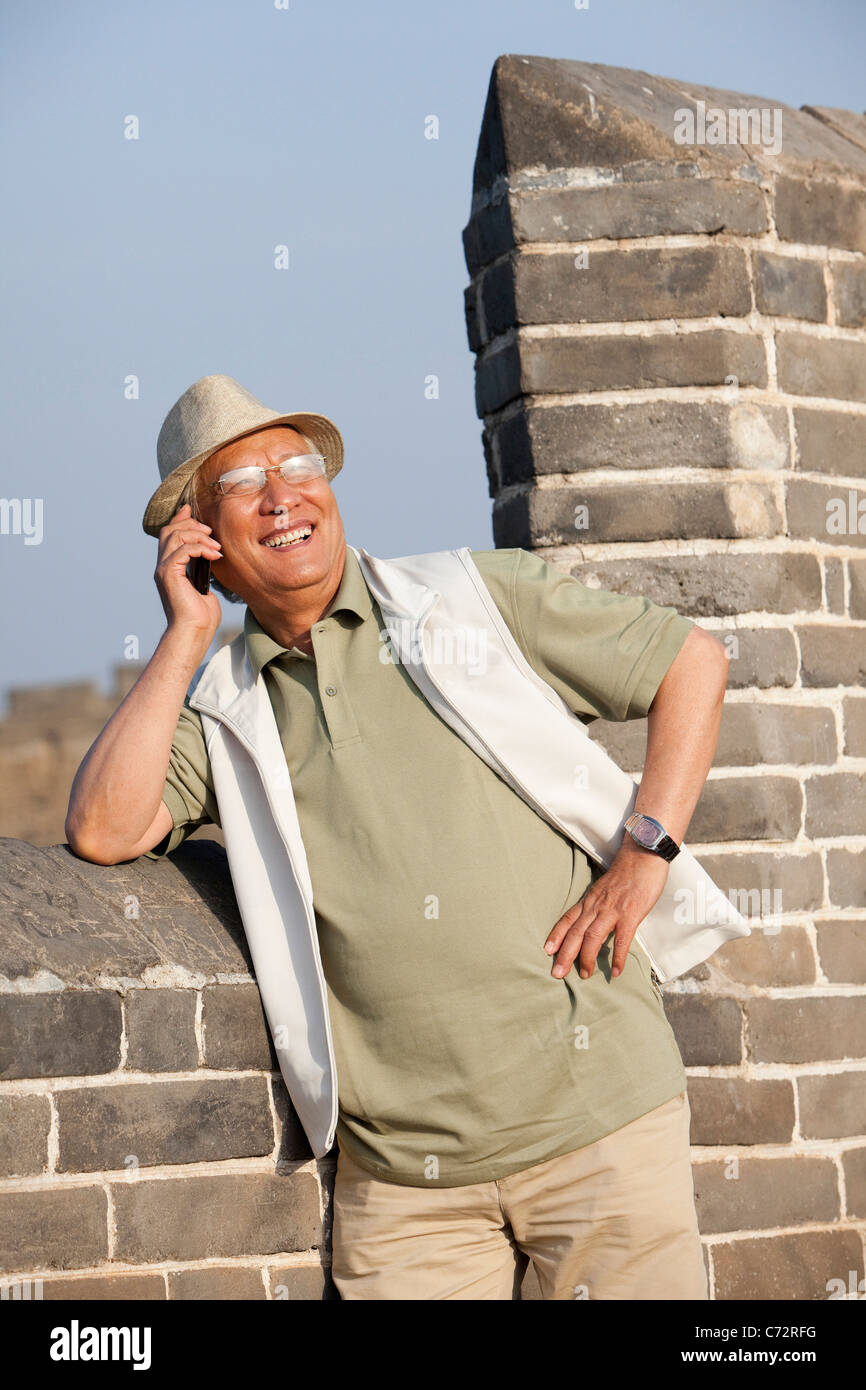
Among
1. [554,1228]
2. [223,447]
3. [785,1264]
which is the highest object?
[223,447]

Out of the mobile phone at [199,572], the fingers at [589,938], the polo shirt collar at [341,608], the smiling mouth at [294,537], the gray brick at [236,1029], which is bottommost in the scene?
the gray brick at [236,1029]

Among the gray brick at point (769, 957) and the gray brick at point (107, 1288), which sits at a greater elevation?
the gray brick at point (769, 957)

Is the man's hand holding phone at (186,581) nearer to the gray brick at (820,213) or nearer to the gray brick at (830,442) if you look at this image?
the gray brick at (830,442)

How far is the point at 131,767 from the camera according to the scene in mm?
2660

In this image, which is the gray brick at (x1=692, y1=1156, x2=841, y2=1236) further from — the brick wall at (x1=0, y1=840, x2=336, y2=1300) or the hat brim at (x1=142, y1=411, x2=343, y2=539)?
the hat brim at (x1=142, y1=411, x2=343, y2=539)

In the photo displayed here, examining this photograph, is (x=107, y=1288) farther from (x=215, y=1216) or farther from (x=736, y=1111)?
(x=736, y=1111)

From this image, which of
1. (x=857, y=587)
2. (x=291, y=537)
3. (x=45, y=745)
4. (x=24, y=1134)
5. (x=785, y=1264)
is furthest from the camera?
(x=45, y=745)

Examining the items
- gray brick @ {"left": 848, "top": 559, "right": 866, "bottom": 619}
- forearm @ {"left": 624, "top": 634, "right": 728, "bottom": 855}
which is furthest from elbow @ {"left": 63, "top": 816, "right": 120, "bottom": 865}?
gray brick @ {"left": 848, "top": 559, "right": 866, "bottom": 619}

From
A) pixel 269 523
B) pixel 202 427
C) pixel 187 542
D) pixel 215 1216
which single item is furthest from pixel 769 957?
pixel 202 427

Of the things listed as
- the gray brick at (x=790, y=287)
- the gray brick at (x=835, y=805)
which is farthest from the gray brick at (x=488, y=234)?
the gray brick at (x=835, y=805)

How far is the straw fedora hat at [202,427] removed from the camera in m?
2.87

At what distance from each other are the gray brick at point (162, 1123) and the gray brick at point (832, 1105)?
1.18 metres

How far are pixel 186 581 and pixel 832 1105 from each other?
1785mm
